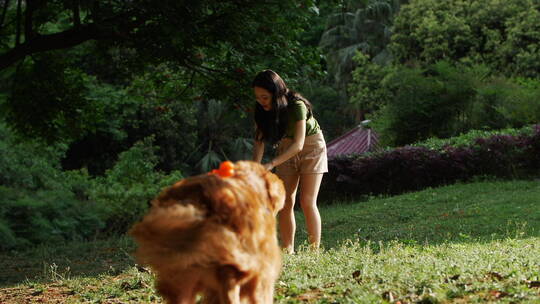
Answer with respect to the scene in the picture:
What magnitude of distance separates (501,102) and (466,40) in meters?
5.71

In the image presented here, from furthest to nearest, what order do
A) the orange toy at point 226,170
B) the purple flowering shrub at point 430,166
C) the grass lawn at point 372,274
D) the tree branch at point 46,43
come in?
the purple flowering shrub at point 430,166 → the tree branch at point 46,43 → the grass lawn at point 372,274 → the orange toy at point 226,170

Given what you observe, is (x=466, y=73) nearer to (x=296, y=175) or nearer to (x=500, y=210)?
(x=500, y=210)

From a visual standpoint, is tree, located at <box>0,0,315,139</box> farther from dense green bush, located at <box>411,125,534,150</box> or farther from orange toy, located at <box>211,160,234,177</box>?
dense green bush, located at <box>411,125,534,150</box>

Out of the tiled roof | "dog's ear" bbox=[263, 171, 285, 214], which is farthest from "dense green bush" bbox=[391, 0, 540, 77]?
"dog's ear" bbox=[263, 171, 285, 214]

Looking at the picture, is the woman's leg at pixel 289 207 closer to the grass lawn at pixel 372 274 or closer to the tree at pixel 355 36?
the grass lawn at pixel 372 274

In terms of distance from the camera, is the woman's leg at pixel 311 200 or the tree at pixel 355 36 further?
the tree at pixel 355 36

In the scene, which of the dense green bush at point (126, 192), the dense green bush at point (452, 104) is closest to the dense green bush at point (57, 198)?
the dense green bush at point (126, 192)

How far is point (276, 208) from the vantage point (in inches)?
163

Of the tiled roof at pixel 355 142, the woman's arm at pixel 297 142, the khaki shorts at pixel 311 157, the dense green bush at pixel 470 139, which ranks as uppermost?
the woman's arm at pixel 297 142

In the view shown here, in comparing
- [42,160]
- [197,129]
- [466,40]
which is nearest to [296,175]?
[42,160]

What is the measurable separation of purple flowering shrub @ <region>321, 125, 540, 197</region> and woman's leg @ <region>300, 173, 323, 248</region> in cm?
1151

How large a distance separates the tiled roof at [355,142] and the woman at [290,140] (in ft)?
66.4

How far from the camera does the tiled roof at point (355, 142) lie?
27.4 m

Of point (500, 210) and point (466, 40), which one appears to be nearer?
point (500, 210)
